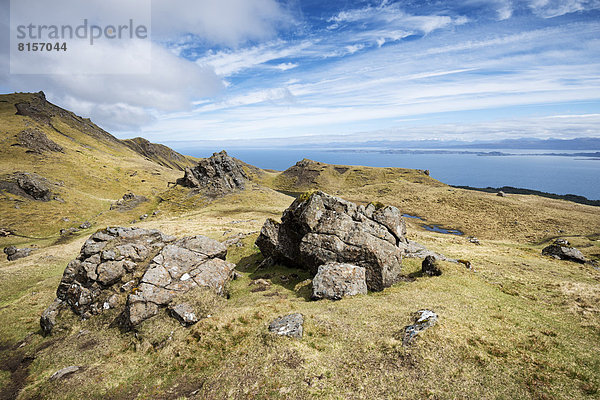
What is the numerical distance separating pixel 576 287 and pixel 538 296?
4.33 m

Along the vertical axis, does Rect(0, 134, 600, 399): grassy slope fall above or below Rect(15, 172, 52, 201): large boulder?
below

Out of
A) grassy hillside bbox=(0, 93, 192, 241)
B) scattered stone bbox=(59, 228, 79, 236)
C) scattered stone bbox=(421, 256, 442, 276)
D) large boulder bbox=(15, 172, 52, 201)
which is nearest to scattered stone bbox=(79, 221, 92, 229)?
scattered stone bbox=(59, 228, 79, 236)

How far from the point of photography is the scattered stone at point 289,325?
1537 centimetres

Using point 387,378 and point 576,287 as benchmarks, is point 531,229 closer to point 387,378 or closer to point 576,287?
point 576,287

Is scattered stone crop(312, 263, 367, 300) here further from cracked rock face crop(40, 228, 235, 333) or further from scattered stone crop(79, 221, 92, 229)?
scattered stone crop(79, 221, 92, 229)

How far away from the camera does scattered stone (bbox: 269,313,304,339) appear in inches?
605

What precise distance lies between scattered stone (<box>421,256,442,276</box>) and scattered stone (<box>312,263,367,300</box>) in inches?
342

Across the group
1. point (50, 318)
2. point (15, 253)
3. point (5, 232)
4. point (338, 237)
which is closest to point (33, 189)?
point (5, 232)

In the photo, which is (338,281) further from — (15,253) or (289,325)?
(15,253)

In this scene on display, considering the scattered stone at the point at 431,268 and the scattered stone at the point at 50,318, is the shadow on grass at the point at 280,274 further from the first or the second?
the scattered stone at the point at 50,318

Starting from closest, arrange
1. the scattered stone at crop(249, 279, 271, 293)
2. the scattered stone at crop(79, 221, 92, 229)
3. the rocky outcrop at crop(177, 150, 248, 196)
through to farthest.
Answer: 1. the scattered stone at crop(249, 279, 271, 293)
2. the scattered stone at crop(79, 221, 92, 229)
3. the rocky outcrop at crop(177, 150, 248, 196)

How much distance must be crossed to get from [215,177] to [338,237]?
83.4 meters

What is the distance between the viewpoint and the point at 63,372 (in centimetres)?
1561

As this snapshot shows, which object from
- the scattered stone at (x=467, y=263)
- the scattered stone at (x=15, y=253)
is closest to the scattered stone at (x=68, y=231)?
the scattered stone at (x=15, y=253)
